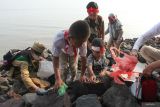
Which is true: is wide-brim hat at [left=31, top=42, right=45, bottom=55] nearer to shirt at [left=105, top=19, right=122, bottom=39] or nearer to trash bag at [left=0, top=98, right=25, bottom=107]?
trash bag at [left=0, top=98, right=25, bottom=107]

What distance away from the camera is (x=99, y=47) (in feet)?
21.8

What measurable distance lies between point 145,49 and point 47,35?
18344 millimetres

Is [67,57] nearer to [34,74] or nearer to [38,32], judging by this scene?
[34,74]

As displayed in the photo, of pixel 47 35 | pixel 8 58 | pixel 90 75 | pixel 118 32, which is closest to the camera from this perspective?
pixel 90 75

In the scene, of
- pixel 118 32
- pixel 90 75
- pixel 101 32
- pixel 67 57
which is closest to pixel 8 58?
pixel 67 57

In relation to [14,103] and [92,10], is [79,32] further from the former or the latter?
[92,10]

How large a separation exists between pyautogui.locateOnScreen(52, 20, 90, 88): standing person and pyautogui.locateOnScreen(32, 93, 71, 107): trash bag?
0.26 m

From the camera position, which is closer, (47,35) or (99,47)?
(99,47)

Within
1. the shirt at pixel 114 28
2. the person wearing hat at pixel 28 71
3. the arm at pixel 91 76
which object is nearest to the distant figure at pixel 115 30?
the shirt at pixel 114 28

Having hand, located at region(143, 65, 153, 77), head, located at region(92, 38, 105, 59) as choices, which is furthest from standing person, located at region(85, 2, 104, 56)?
hand, located at region(143, 65, 153, 77)

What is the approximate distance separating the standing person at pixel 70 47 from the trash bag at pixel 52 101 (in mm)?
260

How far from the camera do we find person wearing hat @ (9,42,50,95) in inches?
264

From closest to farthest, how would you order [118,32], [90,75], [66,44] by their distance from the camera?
[66,44]
[90,75]
[118,32]

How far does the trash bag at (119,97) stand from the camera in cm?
549
